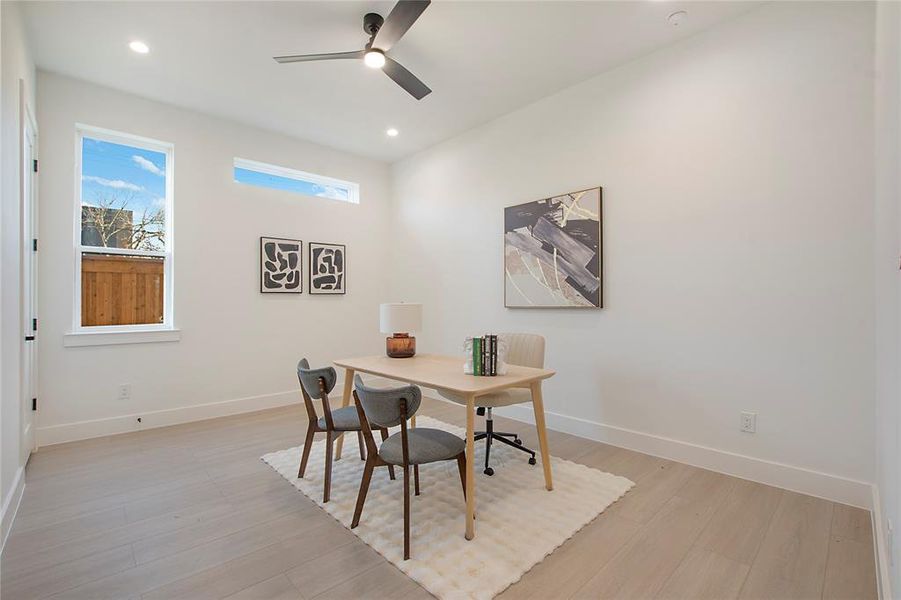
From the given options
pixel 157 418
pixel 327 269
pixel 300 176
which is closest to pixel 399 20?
pixel 300 176

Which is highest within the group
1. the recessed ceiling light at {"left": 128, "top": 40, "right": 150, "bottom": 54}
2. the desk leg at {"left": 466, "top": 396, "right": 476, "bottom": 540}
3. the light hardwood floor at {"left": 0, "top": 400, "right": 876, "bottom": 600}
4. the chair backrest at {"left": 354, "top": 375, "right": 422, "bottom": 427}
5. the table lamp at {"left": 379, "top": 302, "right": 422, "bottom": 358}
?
the recessed ceiling light at {"left": 128, "top": 40, "right": 150, "bottom": 54}

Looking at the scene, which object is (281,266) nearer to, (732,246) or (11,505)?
(11,505)

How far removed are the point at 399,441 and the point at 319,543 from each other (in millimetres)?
583

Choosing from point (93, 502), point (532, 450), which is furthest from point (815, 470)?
point (93, 502)

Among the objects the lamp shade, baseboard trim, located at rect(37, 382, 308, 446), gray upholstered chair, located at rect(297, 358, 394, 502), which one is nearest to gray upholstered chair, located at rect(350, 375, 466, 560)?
gray upholstered chair, located at rect(297, 358, 394, 502)

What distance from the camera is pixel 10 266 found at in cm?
221

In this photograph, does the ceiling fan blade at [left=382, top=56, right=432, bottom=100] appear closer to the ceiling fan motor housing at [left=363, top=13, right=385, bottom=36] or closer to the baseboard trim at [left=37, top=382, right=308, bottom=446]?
the ceiling fan motor housing at [left=363, top=13, right=385, bottom=36]

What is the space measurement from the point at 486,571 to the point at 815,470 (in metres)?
2.09

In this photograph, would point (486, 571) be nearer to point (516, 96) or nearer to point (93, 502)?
point (93, 502)

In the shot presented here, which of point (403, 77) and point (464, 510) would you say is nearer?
point (464, 510)

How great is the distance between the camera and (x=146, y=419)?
3.72 metres

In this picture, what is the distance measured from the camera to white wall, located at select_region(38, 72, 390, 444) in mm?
3354

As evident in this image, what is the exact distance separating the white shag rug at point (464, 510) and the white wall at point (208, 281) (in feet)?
5.23

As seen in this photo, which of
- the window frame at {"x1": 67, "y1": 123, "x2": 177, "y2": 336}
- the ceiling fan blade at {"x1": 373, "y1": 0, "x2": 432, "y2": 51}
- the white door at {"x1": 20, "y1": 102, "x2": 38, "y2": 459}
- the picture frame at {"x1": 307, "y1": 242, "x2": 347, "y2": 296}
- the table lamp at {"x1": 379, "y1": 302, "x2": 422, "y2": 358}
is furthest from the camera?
the picture frame at {"x1": 307, "y1": 242, "x2": 347, "y2": 296}
